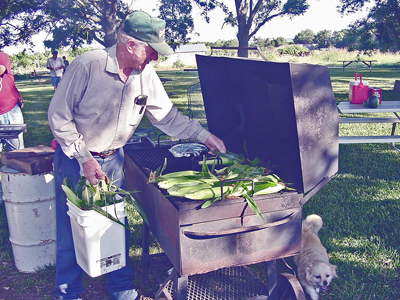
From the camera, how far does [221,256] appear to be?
2.49 m

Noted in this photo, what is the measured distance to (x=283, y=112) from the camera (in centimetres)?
277

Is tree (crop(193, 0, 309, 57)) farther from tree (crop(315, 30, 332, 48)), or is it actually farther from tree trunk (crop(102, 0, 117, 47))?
tree (crop(315, 30, 332, 48))

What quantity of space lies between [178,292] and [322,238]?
2.28 metres

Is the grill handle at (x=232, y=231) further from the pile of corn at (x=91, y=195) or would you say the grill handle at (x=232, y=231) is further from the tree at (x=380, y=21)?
the tree at (x=380, y=21)

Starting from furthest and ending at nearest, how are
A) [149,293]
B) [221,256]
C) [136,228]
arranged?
[136,228]
[149,293]
[221,256]

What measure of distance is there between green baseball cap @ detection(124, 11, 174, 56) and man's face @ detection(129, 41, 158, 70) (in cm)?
5

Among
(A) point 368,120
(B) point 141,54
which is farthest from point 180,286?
(A) point 368,120

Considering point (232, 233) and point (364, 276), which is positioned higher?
point (232, 233)

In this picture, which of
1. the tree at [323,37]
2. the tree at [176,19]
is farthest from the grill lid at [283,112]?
the tree at [323,37]

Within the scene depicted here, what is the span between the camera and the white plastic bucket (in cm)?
261

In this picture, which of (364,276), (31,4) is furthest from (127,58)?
(31,4)

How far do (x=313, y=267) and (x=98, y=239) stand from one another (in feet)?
6.14

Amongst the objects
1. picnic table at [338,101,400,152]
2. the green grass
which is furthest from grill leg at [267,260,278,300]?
picnic table at [338,101,400,152]

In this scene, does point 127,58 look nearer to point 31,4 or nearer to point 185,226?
point 185,226
